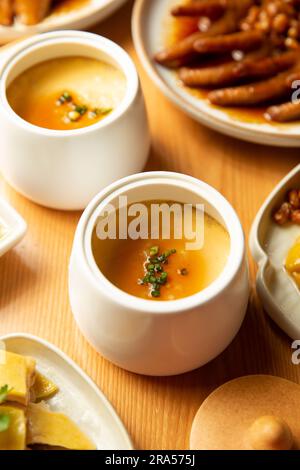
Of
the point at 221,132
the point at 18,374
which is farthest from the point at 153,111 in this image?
the point at 18,374

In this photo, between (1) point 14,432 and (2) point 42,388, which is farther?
(2) point 42,388

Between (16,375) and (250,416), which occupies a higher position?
(16,375)

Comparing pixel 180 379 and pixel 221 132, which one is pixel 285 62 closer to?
pixel 221 132

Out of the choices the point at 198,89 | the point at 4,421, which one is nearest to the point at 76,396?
the point at 4,421

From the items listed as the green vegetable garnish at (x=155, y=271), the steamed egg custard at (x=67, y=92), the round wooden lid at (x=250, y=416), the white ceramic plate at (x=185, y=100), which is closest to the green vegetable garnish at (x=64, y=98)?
the steamed egg custard at (x=67, y=92)

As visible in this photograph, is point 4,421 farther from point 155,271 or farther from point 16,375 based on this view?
point 155,271

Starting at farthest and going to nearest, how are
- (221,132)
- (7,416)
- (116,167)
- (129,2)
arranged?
(129,2) → (221,132) → (116,167) → (7,416)

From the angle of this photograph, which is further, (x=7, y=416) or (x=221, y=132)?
(x=221, y=132)
